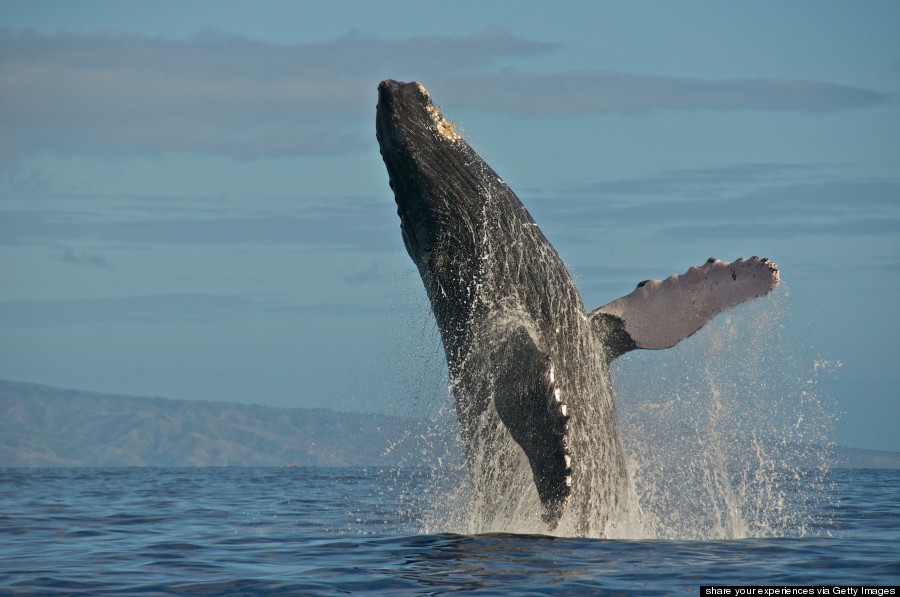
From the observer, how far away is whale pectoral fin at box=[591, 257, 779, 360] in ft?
38.9

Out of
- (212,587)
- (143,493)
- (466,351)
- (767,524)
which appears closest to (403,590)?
(212,587)

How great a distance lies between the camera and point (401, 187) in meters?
11.5

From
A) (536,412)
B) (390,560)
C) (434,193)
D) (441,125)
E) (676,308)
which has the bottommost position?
(390,560)

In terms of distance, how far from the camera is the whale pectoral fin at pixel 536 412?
10.7 meters

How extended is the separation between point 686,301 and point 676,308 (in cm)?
13

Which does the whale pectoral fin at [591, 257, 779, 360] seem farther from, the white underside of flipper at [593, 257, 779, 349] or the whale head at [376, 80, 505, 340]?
the whale head at [376, 80, 505, 340]

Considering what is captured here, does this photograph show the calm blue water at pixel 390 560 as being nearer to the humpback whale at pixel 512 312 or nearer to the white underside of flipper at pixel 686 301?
the humpback whale at pixel 512 312

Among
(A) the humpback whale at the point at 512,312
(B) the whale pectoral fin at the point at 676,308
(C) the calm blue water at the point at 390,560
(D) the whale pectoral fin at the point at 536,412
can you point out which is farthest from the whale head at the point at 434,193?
(C) the calm blue water at the point at 390,560

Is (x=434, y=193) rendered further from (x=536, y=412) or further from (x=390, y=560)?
(x=390, y=560)

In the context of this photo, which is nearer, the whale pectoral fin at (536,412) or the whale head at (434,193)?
the whale pectoral fin at (536,412)

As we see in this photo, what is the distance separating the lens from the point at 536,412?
35.6ft

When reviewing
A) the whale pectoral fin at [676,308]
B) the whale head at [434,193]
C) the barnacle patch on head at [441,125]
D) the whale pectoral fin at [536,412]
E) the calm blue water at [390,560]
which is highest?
the barnacle patch on head at [441,125]

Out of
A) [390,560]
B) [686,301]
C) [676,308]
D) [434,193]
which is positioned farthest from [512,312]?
[390,560]

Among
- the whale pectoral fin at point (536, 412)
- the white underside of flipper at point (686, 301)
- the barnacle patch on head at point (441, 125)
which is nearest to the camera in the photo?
the whale pectoral fin at point (536, 412)
